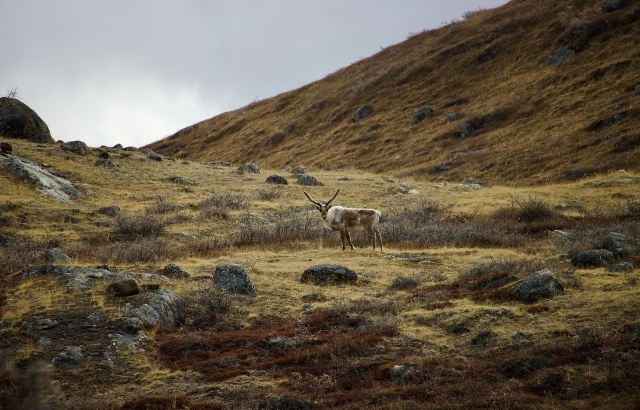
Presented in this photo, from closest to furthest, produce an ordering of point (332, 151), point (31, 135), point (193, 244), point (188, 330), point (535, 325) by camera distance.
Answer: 1. point (535, 325)
2. point (188, 330)
3. point (193, 244)
4. point (31, 135)
5. point (332, 151)

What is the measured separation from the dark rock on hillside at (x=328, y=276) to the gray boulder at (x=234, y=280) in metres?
1.52

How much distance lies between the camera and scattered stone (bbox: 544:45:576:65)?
50672 millimetres

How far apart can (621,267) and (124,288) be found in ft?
34.8

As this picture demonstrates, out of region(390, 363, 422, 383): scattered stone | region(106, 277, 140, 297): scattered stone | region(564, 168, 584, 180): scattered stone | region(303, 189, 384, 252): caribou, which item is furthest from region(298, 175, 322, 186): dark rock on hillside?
region(390, 363, 422, 383): scattered stone

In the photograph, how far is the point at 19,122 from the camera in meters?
38.6

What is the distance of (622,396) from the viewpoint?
23.8 ft

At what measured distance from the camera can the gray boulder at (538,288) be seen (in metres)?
11.7

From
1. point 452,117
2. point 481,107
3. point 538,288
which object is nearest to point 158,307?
point 538,288

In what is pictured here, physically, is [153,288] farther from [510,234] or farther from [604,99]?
[604,99]

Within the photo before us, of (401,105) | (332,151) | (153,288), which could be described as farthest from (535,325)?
(401,105)

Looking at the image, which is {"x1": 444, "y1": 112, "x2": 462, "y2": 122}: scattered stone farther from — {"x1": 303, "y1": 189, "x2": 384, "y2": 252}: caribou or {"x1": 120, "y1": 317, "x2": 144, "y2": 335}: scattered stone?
{"x1": 120, "y1": 317, "x2": 144, "y2": 335}: scattered stone

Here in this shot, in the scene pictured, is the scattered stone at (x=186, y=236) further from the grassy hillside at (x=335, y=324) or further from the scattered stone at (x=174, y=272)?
the scattered stone at (x=174, y=272)

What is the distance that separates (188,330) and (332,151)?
150 ft

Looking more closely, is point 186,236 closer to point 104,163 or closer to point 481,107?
point 104,163
